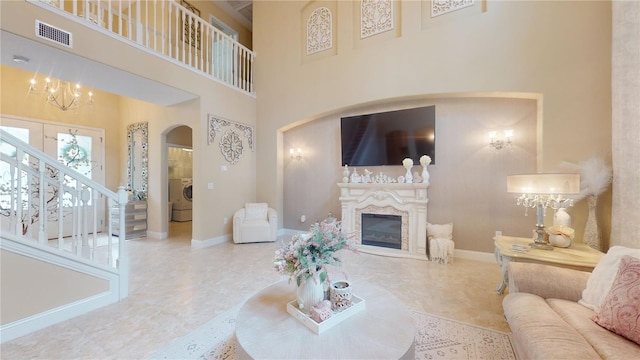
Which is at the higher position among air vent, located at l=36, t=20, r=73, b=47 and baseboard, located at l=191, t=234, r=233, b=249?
air vent, located at l=36, t=20, r=73, b=47

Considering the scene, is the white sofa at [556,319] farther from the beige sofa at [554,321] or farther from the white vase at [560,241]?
the white vase at [560,241]

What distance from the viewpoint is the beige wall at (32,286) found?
187cm

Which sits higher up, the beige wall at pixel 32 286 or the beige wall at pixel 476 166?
the beige wall at pixel 476 166

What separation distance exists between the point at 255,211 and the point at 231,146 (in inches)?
56.1

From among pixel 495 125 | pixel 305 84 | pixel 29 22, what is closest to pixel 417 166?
pixel 495 125

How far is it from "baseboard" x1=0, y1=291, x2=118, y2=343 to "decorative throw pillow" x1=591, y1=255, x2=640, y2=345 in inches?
150

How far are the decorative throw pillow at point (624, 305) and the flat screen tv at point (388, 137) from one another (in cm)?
277

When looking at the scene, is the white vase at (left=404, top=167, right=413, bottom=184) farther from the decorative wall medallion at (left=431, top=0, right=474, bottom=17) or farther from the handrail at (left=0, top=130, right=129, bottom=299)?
the handrail at (left=0, top=130, right=129, bottom=299)

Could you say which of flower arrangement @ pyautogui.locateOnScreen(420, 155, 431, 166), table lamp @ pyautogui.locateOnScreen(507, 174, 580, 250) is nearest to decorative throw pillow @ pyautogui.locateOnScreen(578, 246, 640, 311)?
table lamp @ pyautogui.locateOnScreen(507, 174, 580, 250)

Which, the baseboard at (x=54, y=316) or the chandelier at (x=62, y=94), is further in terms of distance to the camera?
the chandelier at (x=62, y=94)

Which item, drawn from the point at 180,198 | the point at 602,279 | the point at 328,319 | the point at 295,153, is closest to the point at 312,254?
the point at 328,319

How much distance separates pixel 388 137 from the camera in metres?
4.32

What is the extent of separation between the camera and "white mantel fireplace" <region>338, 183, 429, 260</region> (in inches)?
153

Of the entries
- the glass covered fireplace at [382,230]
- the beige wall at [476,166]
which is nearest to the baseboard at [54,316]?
the glass covered fireplace at [382,230]
